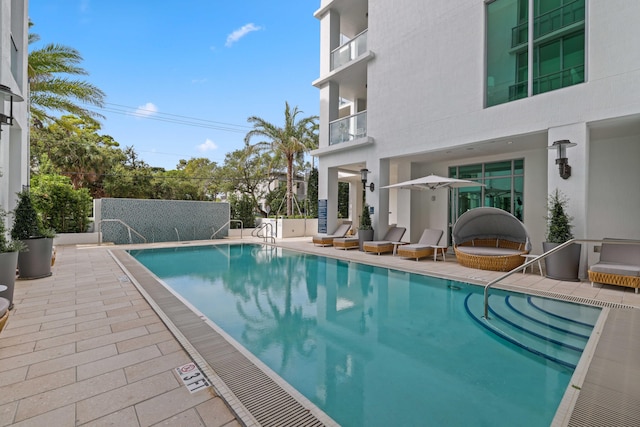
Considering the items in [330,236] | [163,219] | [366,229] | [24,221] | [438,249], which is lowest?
[438,249]

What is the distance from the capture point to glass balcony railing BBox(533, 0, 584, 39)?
7.38 meters

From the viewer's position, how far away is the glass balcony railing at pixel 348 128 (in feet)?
42.0

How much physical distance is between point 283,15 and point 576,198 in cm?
1942

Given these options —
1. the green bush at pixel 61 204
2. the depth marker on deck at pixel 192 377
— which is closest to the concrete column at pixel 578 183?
the depth marker on deck at pixel 192 377

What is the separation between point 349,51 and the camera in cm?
1329

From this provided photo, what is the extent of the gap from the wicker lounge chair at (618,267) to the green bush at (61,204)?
17.5m

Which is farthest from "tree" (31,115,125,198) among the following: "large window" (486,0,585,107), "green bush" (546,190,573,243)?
"green bush" (546,190,573,243)

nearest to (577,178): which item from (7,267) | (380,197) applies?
(380,197)

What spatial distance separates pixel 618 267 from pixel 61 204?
1822 centimetres

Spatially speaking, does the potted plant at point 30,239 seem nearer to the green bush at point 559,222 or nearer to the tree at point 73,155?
the green bush at point 559,222

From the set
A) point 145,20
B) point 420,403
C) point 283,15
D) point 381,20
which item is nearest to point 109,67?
point 145,20

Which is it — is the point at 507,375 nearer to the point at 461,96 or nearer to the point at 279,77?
the point at 461,96

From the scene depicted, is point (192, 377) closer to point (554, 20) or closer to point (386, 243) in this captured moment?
point (386, 243)

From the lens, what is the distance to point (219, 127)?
33.2 m
